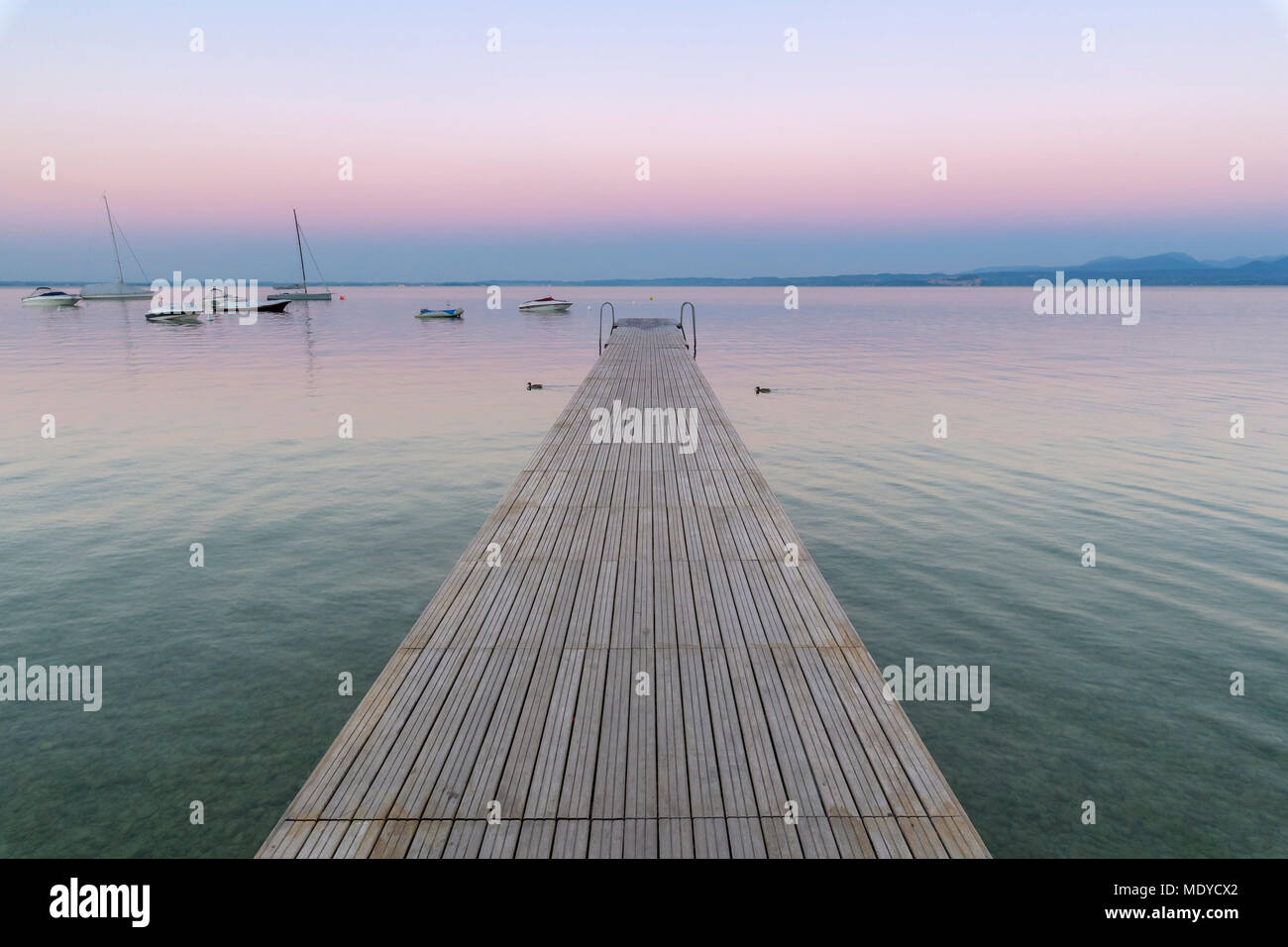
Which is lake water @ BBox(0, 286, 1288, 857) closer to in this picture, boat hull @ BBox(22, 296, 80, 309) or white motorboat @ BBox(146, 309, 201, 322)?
white motorboat @ BBox(146, 309, 201, 322)

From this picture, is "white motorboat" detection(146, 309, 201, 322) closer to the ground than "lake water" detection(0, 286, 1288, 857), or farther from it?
farther from it

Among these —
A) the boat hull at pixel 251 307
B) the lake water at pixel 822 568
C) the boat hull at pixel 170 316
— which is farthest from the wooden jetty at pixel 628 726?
the boat hull at pixel 251 307

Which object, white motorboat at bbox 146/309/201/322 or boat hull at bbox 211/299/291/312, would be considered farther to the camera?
boat hull at bbox 211/299/291/312

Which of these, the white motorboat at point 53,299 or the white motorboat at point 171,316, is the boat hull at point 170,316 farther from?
the white motorboat at point 53,299

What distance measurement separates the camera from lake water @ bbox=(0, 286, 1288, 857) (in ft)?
26.0

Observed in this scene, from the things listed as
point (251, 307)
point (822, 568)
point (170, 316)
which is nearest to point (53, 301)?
point (251, 307)

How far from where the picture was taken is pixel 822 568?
13945 mm

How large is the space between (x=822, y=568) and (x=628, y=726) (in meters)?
8.42

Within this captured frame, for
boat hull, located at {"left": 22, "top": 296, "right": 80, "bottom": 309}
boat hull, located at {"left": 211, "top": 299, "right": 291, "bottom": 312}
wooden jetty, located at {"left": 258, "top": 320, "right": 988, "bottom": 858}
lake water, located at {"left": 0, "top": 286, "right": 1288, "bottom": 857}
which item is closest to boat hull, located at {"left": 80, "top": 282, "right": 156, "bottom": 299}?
boat hull, located at {"left": 22, "top": 296, "right": 80, "bottom": 309}

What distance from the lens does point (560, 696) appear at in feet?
22.2

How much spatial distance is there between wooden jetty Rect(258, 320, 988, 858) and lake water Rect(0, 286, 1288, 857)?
225 cm

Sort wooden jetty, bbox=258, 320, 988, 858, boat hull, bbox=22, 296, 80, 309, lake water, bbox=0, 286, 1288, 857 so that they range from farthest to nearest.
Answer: boat hull, bbox=22, 296, 80, 309 → lake water, bbox=0, 286, 1288, 857 → wooden jetty, bbox=258, 320, 988, 858

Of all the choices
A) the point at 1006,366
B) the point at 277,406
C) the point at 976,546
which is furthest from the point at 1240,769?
the point at 1006,366
